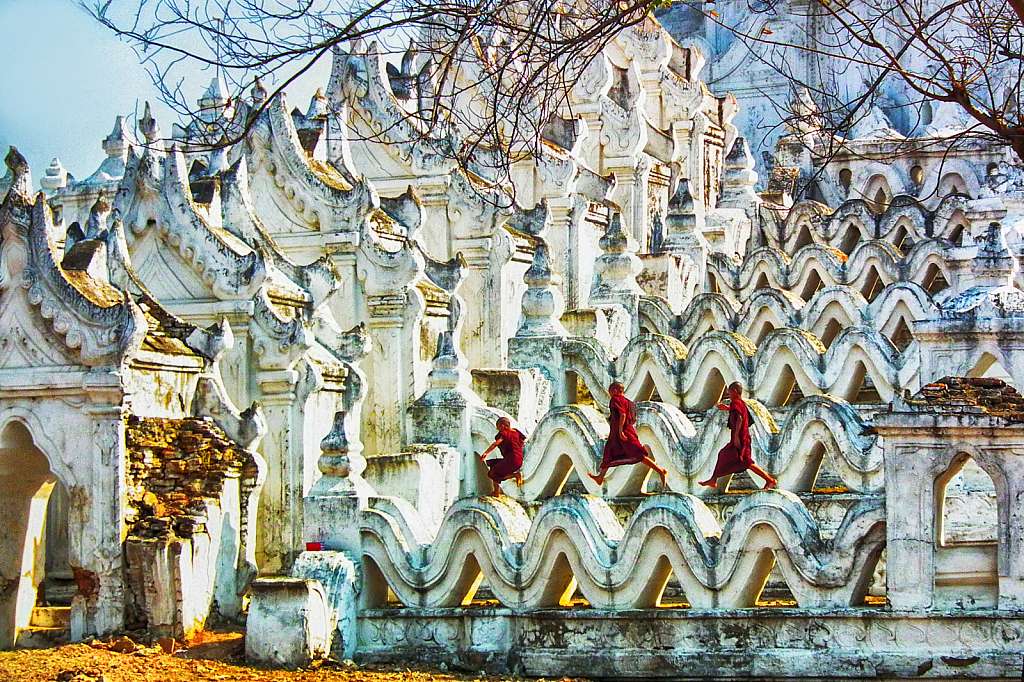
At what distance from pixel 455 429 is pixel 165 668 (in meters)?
5.30

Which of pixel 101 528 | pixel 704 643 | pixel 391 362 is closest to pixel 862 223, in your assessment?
pixel 391 362

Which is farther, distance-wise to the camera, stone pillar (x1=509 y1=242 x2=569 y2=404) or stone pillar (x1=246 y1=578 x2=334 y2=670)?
stone pillar (x1=509 y1=242 x2=569 y2=404)

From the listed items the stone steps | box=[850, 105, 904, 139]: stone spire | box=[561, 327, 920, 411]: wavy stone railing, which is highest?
box=[850, 105, 904, 139]: stone spire

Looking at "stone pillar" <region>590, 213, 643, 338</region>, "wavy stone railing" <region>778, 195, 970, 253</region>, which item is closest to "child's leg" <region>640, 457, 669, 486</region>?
"stone pillar" <region>590, 213, 643, 338</region>

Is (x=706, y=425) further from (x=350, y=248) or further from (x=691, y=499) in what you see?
(x=350, y=248)

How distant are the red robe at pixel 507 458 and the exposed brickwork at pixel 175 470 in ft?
7.38

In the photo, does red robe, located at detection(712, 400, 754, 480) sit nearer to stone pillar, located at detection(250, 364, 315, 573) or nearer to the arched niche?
the arched niche

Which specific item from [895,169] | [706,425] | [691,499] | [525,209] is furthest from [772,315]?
[895,169]

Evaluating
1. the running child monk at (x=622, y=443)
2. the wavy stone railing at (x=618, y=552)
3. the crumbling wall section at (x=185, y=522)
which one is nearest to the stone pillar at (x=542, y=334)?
the running child monk at (x=622, y=443)

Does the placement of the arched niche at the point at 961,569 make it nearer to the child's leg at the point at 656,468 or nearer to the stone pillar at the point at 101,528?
the child's leg at the point at 656,468

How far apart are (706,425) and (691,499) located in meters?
2.55

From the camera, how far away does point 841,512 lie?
13.9m

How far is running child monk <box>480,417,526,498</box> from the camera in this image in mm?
15164

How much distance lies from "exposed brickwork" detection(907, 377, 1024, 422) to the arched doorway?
7172 millimetres
